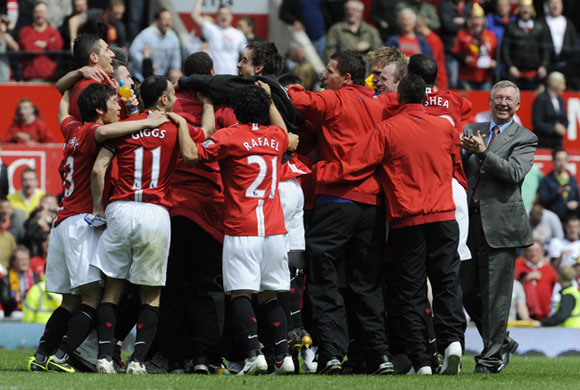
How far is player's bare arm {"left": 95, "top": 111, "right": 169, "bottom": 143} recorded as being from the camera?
352 inches

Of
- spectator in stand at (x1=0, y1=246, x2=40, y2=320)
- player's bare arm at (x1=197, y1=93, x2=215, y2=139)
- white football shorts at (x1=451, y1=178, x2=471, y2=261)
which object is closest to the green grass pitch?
white football shorts at (x1=451, y1=178, x2=471, y2=261)

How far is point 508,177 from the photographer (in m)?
9.77

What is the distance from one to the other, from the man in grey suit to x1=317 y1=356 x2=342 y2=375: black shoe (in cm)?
128

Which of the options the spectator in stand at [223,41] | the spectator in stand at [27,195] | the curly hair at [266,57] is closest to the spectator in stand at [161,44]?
the spectator in stand at [223,41]

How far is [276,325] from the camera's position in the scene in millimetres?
8938

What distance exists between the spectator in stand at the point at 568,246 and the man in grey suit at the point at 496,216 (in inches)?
248

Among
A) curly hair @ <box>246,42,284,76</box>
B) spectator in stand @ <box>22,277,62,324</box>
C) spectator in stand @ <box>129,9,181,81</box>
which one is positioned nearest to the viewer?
curly hair @ <box>246,42,284,76</box>

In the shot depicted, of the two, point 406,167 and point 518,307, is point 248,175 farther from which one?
point 518,307

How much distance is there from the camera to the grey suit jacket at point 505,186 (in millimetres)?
9797

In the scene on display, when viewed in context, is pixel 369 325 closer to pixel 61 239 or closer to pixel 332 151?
pixel 332 151

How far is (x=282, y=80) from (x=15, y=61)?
857 centimetres

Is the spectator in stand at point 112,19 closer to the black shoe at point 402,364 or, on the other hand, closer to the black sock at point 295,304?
the black sock at point 295,304

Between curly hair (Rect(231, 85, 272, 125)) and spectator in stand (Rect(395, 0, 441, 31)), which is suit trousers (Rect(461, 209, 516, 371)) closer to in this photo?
curly hair (Rect(231, 85, 272, 125))

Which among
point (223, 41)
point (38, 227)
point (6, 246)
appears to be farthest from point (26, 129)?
point (223, 41)
